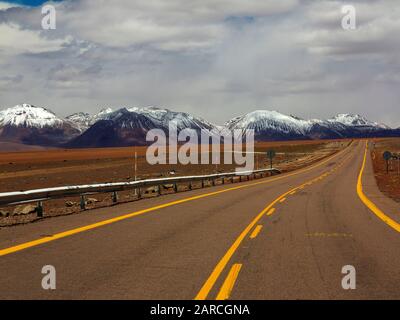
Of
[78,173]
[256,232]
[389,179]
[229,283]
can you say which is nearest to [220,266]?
[229,283]

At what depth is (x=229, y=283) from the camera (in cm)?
750

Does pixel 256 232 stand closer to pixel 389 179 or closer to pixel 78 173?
pixel 389 179

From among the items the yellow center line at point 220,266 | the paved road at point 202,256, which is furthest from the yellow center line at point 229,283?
the yellow center line at point 220,266

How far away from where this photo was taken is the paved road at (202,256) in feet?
23.2

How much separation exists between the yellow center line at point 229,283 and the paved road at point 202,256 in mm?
13

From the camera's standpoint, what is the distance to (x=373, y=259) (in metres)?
9.30

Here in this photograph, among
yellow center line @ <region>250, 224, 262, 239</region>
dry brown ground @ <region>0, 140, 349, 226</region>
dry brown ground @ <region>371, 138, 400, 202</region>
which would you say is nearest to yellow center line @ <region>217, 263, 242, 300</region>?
yellow center line @ <region>250, 224, 262, 239</region>

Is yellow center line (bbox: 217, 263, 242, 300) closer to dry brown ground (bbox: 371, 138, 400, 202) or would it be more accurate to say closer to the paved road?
the paved road

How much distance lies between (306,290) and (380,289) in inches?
40.6

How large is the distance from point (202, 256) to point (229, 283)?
2.03m

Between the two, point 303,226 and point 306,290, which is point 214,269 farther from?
point 303,226

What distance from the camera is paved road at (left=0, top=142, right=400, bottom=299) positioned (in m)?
7.08

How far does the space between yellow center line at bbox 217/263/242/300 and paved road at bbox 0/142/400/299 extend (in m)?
0.01
